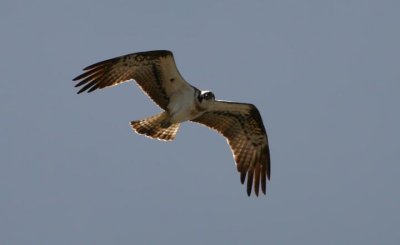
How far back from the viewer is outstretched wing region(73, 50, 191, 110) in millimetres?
17781

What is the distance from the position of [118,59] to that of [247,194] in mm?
3521

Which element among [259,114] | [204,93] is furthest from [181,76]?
[259,114]

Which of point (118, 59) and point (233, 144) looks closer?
Result: point (118, 59)

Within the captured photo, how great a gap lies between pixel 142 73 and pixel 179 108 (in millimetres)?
912

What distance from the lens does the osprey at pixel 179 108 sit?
17.8m

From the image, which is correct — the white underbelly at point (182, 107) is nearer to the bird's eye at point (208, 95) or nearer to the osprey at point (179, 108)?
the osprey at point (179, 108)

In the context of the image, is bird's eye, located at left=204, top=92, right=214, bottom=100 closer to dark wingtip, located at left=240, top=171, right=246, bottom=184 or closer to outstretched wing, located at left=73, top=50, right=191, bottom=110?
outstretched wing, located at left=73, top=50, right=191, bottom=110

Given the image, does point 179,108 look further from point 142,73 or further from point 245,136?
point 245,136

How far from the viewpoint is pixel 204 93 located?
18094mm

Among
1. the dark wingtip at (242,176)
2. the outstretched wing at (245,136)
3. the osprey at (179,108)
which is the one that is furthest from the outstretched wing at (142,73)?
the dark wingtip at (242,176)

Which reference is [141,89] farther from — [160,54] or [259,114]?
[259,114]

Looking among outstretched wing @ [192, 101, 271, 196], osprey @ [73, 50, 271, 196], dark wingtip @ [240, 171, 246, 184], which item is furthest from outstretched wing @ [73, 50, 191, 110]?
dark wingtip @ [240, 171, 246, 184]

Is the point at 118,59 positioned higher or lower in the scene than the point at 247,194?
higher

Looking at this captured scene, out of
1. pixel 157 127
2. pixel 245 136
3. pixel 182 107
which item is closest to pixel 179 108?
pixel 182 107
